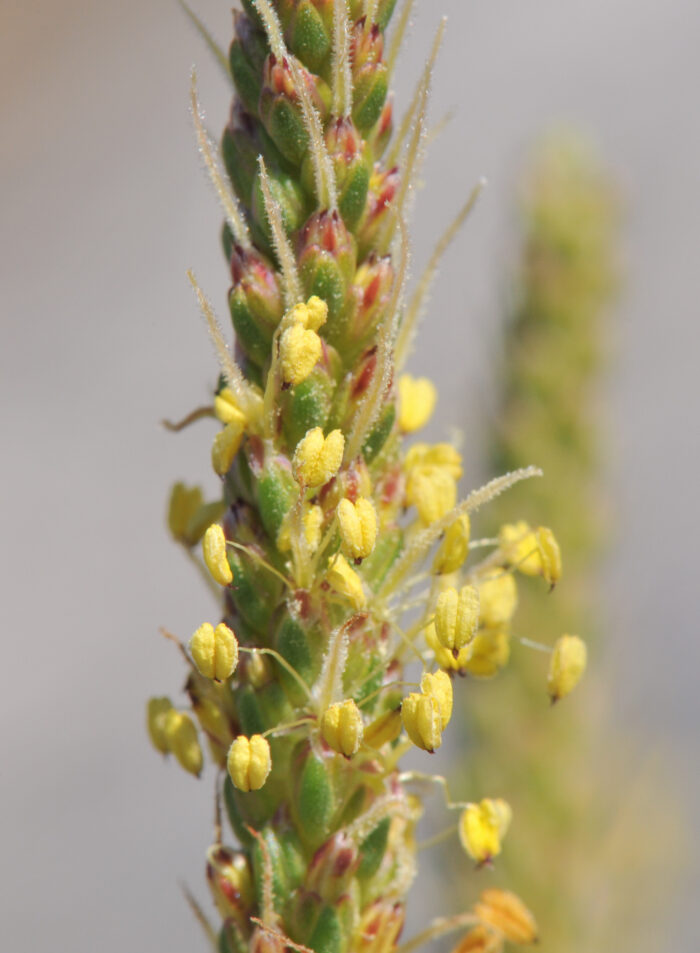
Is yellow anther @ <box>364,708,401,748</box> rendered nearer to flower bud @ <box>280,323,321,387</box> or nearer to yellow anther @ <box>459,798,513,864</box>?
yellow anther @ <box>459,798,513,864</box>

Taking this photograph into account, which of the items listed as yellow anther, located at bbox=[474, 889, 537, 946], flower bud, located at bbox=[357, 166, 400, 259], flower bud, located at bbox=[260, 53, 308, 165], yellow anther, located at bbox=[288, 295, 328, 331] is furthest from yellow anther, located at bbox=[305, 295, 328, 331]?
yellow anther, located at bbox=[474, 889, 537, 946]

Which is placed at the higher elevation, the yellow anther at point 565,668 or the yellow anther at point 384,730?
the yellow anther at point 384,730

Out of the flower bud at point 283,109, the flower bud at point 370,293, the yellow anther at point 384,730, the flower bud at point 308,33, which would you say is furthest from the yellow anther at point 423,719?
the flower bud at point 308,33

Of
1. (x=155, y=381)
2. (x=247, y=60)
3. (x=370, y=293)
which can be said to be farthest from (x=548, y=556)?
(x=155, y=381)

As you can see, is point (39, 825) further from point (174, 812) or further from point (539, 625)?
point (539, 625)

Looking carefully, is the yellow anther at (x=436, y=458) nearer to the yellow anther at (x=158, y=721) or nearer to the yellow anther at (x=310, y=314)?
the yellow anther at (x=310, y=314)
